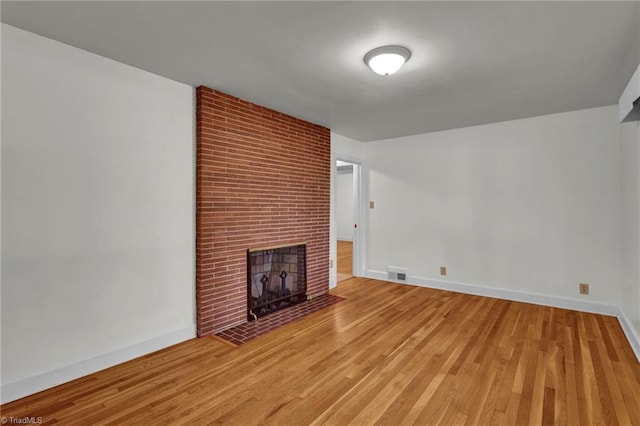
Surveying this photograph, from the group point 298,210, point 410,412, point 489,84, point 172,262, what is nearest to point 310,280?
point 298,210

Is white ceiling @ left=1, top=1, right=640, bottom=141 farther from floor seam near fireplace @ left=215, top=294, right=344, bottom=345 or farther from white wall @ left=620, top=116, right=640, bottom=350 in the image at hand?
floor seam near fireplace @ left=215, top=294, right=344, bottom=345

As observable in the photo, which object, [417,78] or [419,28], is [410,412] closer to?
[419,28]

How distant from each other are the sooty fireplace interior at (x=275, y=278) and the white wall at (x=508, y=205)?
174 centimetres

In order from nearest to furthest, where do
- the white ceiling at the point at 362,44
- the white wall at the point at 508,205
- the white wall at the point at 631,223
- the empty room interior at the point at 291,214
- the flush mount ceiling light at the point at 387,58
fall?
the white ceiling at the point at 362,44 < the empty room interior at the point at 291,214 < the flush mount ceiling light at the point at 387,58 < the white wall at the point at 631,223 < the white wall at the point at 508,205

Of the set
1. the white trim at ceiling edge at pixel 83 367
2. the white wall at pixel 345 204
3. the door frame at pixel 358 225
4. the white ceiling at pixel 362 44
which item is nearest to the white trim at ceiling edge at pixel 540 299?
the door frame at pixel 358 225

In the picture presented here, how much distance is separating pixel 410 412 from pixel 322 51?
2.52 m

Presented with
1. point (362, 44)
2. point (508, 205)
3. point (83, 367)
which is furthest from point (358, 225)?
point (83, 367)

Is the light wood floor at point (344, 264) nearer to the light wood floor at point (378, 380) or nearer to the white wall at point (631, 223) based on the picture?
the light wood floor at point (378, 380)

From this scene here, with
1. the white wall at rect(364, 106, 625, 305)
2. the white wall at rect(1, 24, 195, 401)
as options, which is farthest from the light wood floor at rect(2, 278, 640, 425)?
the white wall at rect(364, 106, 625, 305)

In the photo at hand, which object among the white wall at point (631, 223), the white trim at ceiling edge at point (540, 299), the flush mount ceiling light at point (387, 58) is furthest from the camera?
the white trim at ceiling edge at point (540, 299)

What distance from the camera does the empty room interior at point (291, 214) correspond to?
185 cm

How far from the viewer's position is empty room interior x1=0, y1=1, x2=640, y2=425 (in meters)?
1.85

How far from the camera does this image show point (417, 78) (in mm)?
2627

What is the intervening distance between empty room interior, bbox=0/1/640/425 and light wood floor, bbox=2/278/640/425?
0.06 ft
